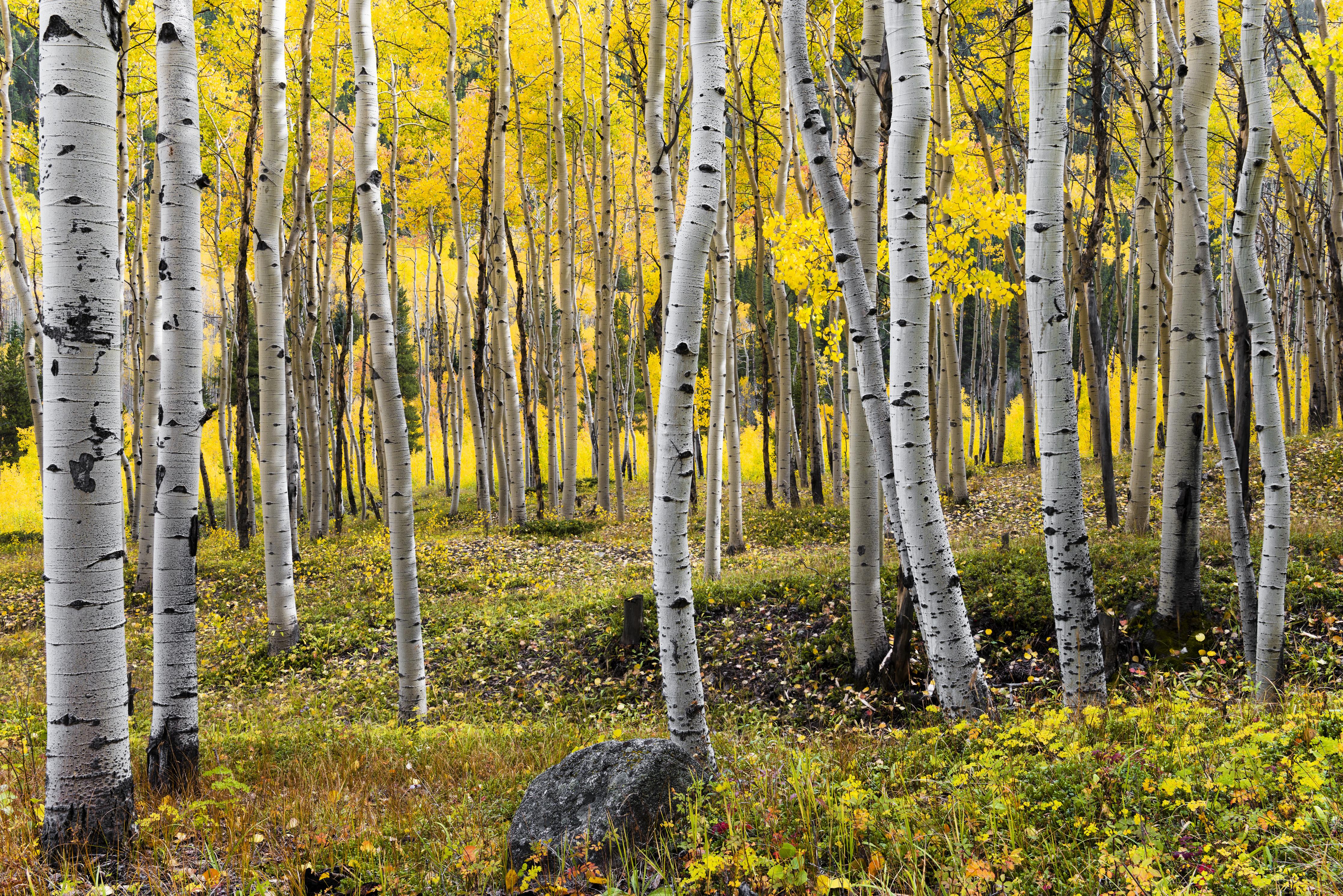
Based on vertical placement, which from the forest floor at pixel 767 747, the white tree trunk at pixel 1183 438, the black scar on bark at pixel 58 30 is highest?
the black scar on bark at pixel 58 30

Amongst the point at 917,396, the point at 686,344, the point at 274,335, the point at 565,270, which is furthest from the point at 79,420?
the point at 565,270

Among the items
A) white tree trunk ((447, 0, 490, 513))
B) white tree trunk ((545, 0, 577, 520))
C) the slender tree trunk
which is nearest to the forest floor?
the slender tree trunk

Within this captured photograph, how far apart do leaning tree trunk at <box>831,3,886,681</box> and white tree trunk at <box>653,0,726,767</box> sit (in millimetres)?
1535

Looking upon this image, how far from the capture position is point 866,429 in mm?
5434

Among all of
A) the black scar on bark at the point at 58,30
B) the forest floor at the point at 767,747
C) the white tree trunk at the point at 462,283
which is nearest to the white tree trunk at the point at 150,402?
the forest floor at the point at 767,747

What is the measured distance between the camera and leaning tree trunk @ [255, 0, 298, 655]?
20.1 ft

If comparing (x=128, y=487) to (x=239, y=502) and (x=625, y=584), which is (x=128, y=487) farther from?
(x=625, y=584)

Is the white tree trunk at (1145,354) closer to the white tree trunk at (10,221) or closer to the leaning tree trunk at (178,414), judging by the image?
the leaning tree trunk at (178,414)

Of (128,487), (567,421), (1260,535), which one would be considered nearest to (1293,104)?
(1260,535)

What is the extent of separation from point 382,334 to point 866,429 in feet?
11.0

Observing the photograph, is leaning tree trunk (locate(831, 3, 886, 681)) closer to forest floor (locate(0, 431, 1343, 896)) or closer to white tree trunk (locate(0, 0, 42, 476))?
forest floor (locate(0, 431, 1343, 896))

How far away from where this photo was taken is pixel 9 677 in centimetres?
706

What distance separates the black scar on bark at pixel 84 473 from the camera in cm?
257

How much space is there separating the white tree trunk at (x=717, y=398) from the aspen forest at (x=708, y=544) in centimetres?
7
